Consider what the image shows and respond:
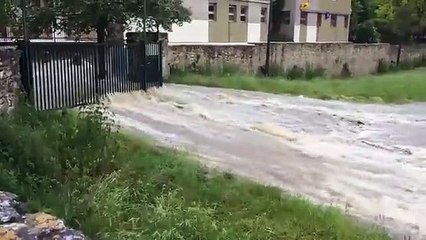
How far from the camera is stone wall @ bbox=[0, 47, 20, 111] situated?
845 centimetres

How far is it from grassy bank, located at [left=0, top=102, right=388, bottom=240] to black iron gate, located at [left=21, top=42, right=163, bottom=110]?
1.06m

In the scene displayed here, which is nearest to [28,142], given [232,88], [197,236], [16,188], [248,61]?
[16,188]

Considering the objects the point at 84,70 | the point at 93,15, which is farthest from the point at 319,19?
the point at 84,70

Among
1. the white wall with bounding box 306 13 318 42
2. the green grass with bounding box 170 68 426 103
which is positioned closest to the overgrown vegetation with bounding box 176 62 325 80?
the green grass with bounding box 170 68 426 103

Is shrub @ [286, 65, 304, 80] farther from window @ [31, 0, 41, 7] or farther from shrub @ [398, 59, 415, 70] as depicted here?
window @ [31, 0, 41, 7]

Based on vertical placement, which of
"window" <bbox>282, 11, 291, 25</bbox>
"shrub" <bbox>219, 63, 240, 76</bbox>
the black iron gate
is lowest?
"shrub" <bbox>219, 63, 240, 76</bbox>

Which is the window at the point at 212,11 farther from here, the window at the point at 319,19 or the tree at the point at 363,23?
the tree at the point at 363,23

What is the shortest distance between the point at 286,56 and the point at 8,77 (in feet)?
56.9

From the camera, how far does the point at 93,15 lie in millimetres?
→ 14109

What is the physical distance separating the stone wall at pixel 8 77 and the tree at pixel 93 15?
474 cm

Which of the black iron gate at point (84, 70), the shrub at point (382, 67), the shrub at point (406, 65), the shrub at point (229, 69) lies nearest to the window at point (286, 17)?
the shrub at point (382, 67)

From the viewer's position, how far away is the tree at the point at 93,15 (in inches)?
549

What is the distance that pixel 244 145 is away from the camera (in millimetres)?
10398

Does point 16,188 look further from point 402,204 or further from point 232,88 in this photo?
point 232,88
